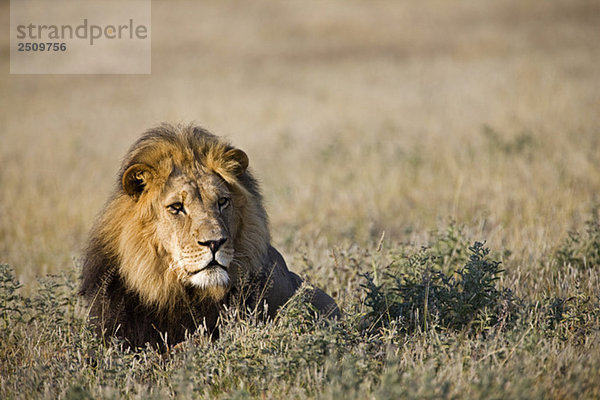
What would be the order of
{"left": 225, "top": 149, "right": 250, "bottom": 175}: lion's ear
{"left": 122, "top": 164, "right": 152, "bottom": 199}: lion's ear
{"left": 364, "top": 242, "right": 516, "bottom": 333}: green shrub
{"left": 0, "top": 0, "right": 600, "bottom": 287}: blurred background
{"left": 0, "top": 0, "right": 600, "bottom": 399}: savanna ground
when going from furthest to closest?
1. {"left": 0, "top": 0, "right": 600, "bottom": 287}: blurred background
2. {"left": 364, "top": 242, "right": 516, "bottom": 333}: green shrub
3. {"left": 225, "top": 149, "right": 250, "bottom": 175}: lion's ear
4. {"left": 122, "top": 164, "right": 152, "bottom": 199}: lion's ear
5. {"left": 0, "top": 0, "right": 600, "bottom": 399}: savanna ground

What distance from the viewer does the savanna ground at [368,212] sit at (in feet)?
12.5

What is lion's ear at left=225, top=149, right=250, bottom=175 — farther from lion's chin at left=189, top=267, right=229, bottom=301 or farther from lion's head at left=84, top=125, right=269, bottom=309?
lion's chin at left=189, top=267, right=229, bottom=301

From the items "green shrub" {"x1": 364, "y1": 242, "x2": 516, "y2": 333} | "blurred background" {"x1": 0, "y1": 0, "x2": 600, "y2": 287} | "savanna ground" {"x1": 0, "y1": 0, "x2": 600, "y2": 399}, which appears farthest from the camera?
"blurred background" {"x1": 0, "y1": 0, "x2": 600, "y2": 287}

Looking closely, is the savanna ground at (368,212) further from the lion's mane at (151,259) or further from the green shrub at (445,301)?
the lion's mane at (151,259)

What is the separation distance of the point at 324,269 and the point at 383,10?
31414 millimetres

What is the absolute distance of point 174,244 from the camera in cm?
401

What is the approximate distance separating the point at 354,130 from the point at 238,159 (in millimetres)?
9894

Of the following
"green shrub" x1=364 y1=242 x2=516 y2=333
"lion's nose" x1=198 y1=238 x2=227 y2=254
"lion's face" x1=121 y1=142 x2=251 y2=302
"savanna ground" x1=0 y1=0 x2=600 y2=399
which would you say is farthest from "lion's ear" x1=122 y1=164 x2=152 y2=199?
"green shrub" x1=364 y1=242 x2=516 y2=333

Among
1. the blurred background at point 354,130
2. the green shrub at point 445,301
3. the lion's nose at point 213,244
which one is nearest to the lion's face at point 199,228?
the lion's nose at point 213,244

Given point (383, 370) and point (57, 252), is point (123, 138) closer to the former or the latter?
point (57, 252)

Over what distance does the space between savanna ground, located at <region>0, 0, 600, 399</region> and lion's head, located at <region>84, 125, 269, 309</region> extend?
1.34 feet

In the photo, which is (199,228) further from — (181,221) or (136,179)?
(136,179)

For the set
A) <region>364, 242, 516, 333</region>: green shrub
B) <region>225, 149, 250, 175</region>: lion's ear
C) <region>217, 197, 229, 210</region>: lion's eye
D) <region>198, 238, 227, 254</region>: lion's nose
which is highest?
<region>225, 149, 250, 175</region>: lion's ear

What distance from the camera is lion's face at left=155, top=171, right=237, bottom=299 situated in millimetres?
3902
